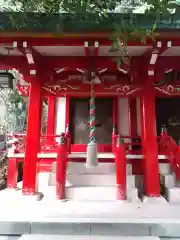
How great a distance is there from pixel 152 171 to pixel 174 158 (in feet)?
3.47

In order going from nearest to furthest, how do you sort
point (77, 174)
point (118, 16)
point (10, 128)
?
point (118, 16), point (77, 174), point (10, 128)

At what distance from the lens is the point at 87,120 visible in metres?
7.46

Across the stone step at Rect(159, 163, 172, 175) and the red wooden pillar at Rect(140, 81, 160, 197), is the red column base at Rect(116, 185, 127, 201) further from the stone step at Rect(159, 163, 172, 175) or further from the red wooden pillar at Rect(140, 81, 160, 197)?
the stone step at Rect(159, 163, 172, 175)

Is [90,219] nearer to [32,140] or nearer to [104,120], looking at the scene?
[32,140]

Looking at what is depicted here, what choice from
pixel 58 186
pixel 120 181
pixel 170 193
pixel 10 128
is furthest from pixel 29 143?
pixel 10 128

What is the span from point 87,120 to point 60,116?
1.10 metres

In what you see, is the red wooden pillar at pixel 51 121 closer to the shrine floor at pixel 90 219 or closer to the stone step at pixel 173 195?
the shrine floor at pixel 90 219

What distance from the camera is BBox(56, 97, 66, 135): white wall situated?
7.57 m

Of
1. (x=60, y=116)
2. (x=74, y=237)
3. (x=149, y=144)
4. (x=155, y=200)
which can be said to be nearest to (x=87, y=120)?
(x=60, y=116)

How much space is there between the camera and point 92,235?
315 cm

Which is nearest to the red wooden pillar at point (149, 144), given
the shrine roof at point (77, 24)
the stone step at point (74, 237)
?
the shrine roof at point (77, 24)

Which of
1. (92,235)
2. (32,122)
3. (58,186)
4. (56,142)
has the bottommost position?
(92,235)

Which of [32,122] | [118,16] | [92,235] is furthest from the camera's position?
[32,122]

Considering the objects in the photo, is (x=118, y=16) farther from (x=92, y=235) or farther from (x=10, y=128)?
(x=10, y=128)
